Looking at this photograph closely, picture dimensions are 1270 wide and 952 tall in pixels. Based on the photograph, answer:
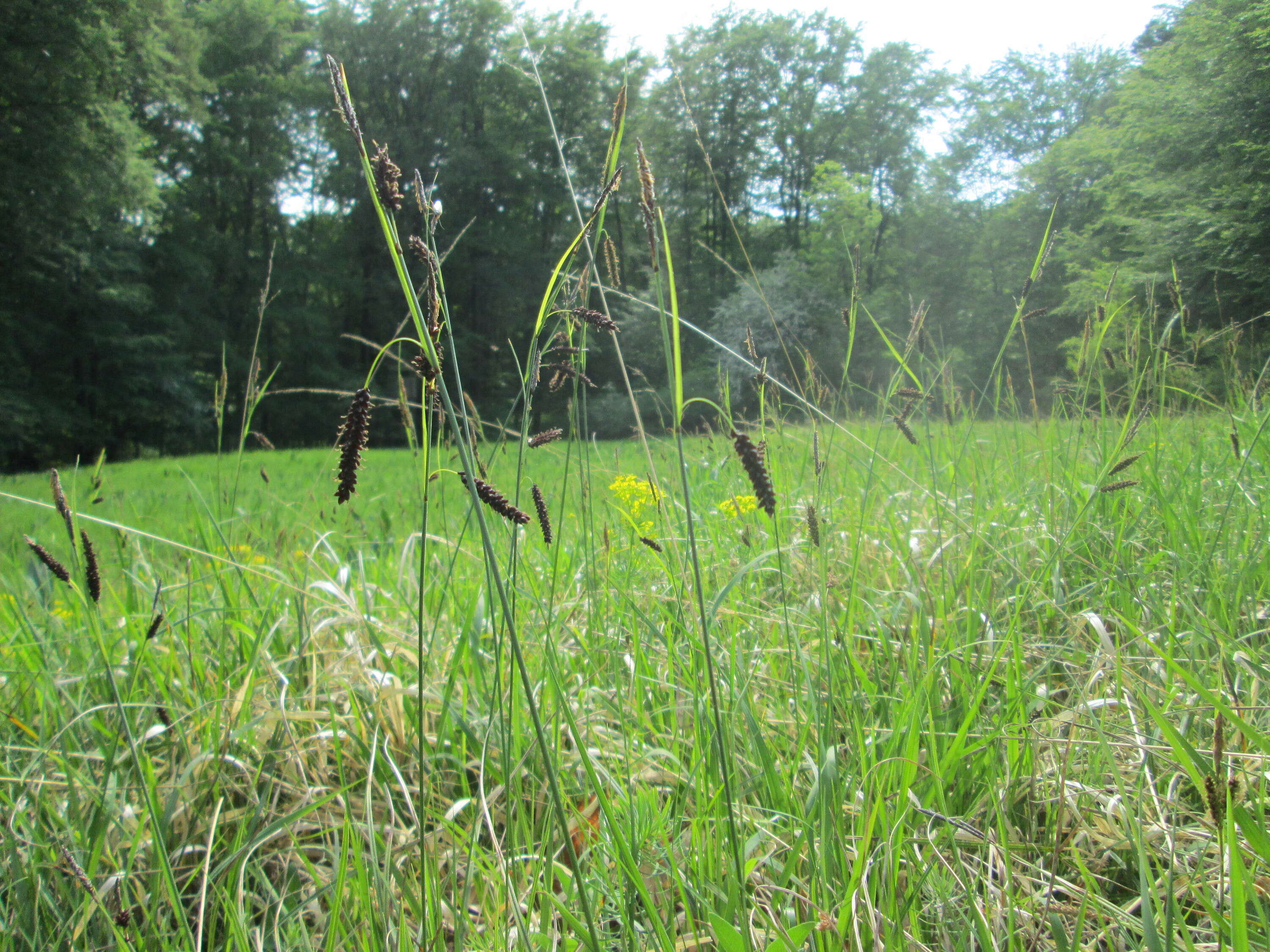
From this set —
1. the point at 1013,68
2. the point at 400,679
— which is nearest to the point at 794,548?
the point at 400,679

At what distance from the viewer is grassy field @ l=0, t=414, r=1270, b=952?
85 centimetres

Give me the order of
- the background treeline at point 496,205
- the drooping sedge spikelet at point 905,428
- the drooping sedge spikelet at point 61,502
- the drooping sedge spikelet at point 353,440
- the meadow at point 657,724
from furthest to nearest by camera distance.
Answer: the background treeline at point 496,205, the drooping sedge spikelet at point 905,428, the drooping sedge spikelet at point 61,502, the meadow at point 657,724, the drooping sedge spikelet at point 353,440

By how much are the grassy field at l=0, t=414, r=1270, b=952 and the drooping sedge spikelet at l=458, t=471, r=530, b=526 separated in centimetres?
9

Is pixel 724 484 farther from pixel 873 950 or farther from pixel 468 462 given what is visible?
pixel 468 462

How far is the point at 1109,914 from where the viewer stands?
83 centimetres

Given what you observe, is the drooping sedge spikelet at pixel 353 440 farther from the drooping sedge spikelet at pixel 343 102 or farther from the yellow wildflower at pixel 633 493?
the yellow wildflower at pixel 633 493

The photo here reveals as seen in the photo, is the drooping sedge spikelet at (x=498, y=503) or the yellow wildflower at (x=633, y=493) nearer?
the drooping sedge spikelet at (x=498, y=503)

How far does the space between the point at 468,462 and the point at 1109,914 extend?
0.95 metres

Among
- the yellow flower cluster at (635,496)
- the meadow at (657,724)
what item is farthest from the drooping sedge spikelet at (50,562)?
the yellow flower cluster at (635,496)

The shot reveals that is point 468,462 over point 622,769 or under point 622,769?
over

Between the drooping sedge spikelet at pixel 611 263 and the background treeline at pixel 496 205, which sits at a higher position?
the background treeline at pixel 496 205

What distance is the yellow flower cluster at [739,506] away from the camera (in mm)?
2154

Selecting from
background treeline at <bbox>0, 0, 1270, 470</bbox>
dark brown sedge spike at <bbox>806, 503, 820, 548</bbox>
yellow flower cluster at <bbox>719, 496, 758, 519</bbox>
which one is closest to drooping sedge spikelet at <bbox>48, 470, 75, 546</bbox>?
dark brown sedge spike at <bbox>806, 503, 820, 548</bbox>

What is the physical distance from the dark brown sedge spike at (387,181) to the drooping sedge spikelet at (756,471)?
1.16ft
